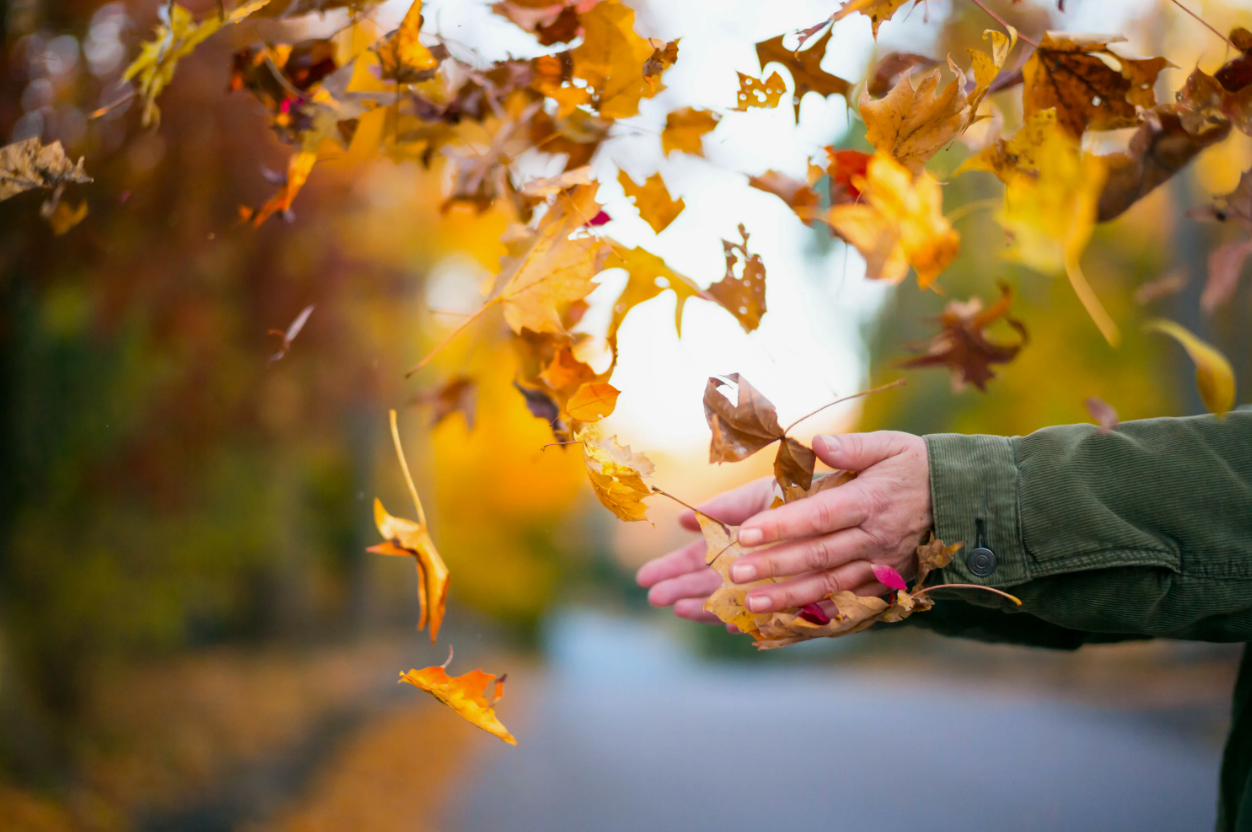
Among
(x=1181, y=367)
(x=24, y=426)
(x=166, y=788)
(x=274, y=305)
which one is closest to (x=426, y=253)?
(x=274, y=305)

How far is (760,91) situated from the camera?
2.05ft

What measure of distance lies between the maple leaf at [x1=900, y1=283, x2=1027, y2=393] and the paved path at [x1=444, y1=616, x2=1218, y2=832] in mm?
3953

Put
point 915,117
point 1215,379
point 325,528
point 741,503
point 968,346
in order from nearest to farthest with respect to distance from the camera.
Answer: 1. point 1215,379
2. point 915,117
3. point 968,346
4. point 741,503
5. point 325,528

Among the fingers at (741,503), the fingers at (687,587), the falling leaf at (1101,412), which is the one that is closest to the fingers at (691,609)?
the fingers at (687,587)

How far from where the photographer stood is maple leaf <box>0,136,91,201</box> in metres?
0.63

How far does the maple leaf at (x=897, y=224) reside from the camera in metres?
0.55

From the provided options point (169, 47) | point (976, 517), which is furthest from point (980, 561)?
point (169, 47)

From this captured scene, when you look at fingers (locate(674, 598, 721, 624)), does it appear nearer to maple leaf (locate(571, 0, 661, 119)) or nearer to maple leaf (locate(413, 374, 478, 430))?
maple leaf (locate(413, 374, 478, 430))

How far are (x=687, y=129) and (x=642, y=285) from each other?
0.17m

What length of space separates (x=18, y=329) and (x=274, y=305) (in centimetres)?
102

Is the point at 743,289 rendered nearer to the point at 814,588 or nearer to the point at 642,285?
the point at 642,285

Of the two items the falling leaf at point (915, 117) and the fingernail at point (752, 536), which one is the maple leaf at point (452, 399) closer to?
the fingernail at point (752, 536)

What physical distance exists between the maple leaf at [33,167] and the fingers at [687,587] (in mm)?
806

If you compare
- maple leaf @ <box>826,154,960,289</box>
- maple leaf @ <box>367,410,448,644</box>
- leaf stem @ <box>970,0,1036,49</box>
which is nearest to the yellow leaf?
maple leaf @ <box>367,410,448,644</box>
